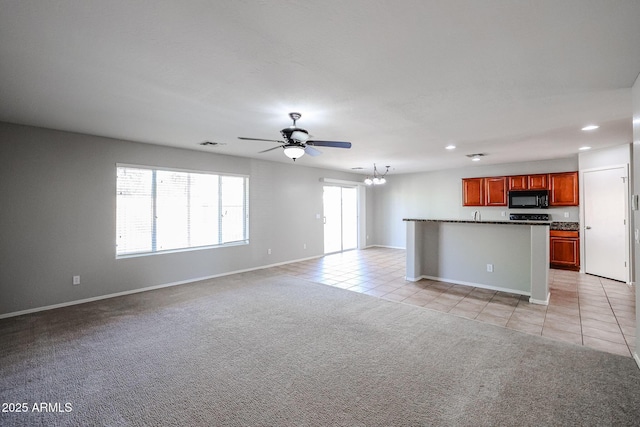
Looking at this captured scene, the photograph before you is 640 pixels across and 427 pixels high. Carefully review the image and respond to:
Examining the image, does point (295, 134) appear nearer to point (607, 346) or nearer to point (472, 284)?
point (607, 346)

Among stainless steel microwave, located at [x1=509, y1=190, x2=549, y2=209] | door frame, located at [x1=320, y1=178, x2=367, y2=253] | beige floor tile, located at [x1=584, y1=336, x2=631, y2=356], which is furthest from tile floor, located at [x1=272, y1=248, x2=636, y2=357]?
door frame, located at [x1=320, y1=178, x2=367, y2=253]

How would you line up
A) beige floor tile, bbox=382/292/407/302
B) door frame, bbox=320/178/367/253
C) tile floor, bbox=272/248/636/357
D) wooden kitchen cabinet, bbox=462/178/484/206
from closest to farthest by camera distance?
tile floor, bbox=272/248/636/357 → beige floor tile, bbox=382/292/407/302 → wooden kitchen cabinet, bbox=462/178/484/206 → door frame, bbox=320/178/367/253

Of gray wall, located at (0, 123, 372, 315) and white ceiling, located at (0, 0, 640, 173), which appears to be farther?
gray wall, located at (0, 123, 372, 315)

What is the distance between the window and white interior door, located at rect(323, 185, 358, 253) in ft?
9.65

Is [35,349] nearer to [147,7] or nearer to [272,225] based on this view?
[147,7]

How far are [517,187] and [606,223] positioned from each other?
1942 millimetres

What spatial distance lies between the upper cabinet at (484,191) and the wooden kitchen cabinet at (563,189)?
0.94 metres

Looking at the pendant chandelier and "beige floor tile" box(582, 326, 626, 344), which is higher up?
the pendant chandelier

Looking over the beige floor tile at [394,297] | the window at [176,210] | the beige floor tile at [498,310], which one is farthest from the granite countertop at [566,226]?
the window at [176,210]

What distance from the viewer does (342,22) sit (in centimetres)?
177

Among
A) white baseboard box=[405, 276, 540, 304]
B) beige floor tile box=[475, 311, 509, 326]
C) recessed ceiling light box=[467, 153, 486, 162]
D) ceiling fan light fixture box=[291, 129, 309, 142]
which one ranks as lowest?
beige floor tile box=[475, 311, 509, 326]

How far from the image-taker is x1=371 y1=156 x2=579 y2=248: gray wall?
6.83 meters

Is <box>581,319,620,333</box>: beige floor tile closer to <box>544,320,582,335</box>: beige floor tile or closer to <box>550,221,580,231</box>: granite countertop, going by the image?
<box>544,320,582,335</box>: beige floor tile

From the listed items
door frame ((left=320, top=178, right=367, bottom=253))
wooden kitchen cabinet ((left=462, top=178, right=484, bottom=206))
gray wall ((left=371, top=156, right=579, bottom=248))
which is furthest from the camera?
door frame ((left=320, top=178, right=367, bottom=253))
